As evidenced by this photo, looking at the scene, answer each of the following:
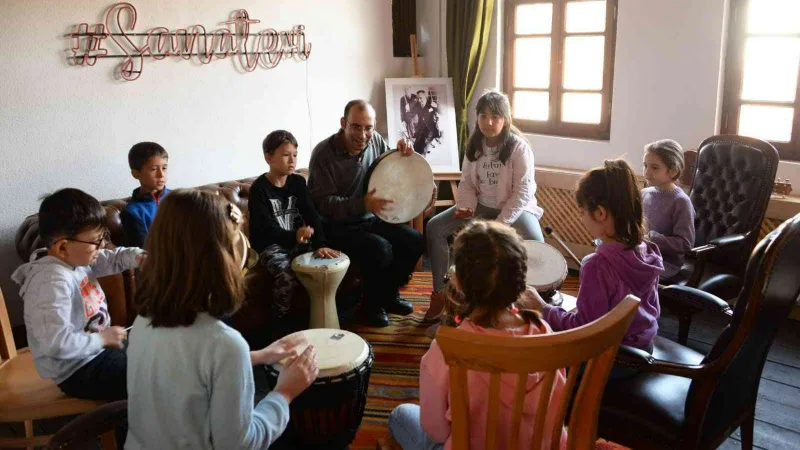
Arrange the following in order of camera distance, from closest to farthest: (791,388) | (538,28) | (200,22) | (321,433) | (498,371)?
Result: (498,371), (321,433), (791,388), (200,22), (538,28)

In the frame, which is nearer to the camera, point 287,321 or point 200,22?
point 287,321

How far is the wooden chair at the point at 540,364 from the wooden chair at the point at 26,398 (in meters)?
1.16

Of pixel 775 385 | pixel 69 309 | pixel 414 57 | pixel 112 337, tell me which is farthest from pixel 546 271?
pixel 414 57

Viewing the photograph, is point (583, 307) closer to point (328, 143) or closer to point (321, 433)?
point (321, 433)

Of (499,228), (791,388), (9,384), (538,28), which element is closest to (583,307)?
(499,228)

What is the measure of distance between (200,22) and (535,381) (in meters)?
3.31

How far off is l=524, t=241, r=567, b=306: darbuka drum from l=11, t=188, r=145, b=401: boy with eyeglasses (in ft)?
4.88

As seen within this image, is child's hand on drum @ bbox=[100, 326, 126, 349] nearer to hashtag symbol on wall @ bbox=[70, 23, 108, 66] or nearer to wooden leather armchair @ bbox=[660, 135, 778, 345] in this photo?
hashtag symbol on wall @ bbox=[70, 23, 108, 66]

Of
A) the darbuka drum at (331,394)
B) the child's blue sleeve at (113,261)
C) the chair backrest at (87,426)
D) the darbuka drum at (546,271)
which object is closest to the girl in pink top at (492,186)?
the darbuka drum at (546,271)

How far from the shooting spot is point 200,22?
4.02 meters

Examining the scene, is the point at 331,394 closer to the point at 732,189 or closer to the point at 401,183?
the point at 401,183

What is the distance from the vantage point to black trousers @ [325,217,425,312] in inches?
144

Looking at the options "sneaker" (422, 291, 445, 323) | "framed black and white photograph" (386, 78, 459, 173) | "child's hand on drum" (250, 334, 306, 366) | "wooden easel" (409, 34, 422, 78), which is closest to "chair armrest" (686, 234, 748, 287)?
"sneaker" (422, 291, 445, 323)

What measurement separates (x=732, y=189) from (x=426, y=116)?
2389 mm
